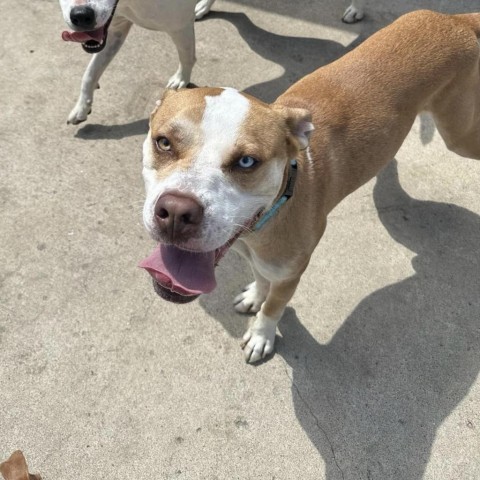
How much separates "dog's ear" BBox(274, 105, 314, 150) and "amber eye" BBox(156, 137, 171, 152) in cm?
59

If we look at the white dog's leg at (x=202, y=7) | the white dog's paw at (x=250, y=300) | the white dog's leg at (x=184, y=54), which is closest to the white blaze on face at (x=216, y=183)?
the white dog's paw at (x=250, y=300)

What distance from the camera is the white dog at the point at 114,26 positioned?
326cm

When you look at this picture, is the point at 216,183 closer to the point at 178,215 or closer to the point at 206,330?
the point at 178,215

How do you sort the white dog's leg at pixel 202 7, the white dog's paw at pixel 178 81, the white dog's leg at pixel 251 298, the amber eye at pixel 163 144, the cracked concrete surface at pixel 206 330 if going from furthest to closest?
the white dog's leg at pixel 202 7, the white dog's paw at pixel 178 81, the white dog's leg at pixel 251 298, the cracked concrete surface at pixel 206 330, the amber eye at pixel 163 144

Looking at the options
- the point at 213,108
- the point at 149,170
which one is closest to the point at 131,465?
the point at 149,170

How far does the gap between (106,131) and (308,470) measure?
3070 mm

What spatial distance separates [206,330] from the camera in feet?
11.6

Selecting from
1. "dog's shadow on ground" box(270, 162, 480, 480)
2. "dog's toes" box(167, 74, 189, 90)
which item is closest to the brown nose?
"dog's shadow on ground" box(270, 162, 480, 480)

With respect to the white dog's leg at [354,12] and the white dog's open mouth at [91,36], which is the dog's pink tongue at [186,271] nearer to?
the white dog's open mouth at [91,36]

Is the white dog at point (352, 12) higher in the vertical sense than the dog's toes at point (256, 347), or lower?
higher

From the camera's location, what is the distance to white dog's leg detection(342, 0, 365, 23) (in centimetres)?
535

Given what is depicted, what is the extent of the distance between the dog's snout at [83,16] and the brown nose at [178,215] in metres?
1.78

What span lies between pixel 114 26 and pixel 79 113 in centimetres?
75

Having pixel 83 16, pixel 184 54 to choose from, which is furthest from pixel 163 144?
pixel 184 54
